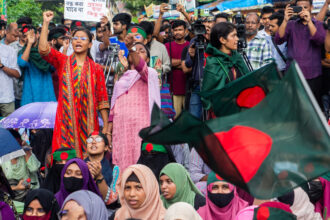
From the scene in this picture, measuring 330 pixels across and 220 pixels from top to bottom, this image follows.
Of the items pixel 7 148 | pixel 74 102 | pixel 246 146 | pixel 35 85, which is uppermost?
pixel 246 146

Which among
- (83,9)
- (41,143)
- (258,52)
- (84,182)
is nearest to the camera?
(84,182)

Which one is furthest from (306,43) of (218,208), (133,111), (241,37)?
(218,208)

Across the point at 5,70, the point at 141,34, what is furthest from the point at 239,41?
the point at 5,70

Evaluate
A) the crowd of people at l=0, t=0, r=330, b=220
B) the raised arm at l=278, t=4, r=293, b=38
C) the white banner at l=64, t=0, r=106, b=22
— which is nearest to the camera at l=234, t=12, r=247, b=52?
the crowd of people at l=0, t=0, r=330, b=220

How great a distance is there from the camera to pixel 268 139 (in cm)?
371

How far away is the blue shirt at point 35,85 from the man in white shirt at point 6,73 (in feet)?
0.37

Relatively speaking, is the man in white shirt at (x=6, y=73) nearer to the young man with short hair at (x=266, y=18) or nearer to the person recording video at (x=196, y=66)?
the person recording video at (x=196, y=66)

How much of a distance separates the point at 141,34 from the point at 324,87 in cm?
252

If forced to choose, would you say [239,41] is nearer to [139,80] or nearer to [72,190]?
[139,80]

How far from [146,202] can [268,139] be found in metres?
2.10

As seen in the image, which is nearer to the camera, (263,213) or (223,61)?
(263,213)

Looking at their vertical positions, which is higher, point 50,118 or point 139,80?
point 139,80

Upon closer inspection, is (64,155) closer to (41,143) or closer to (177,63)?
(41,143)

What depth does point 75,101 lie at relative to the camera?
722cm
